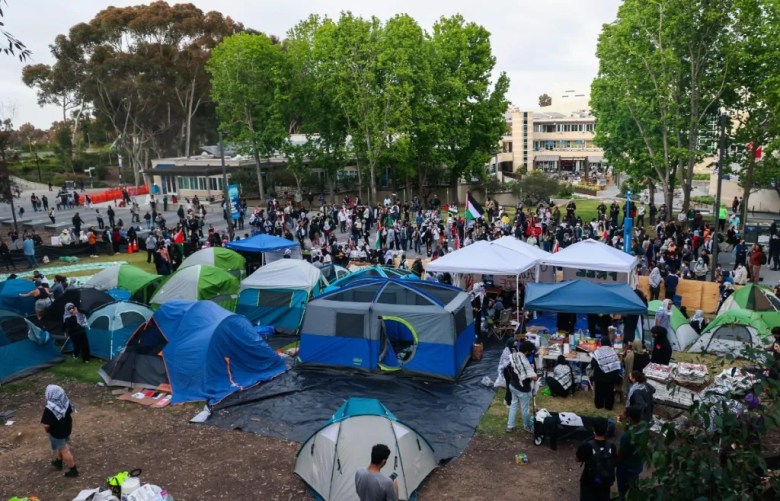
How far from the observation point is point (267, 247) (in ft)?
66.3

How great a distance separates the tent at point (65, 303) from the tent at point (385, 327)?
578 cm

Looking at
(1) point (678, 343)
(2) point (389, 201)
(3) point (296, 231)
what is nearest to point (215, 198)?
(2) point (389, 201)

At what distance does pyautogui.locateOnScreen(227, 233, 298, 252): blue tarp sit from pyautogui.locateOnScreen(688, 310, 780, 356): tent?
41.2 ft

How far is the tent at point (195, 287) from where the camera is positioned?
1582 cm

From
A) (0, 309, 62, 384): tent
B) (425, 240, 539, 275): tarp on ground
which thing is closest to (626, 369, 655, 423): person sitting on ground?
(425, 240, 539, 275): tarp on ground

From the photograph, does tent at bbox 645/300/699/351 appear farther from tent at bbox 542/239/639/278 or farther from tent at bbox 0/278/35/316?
tent at bbox 0/278/35/316

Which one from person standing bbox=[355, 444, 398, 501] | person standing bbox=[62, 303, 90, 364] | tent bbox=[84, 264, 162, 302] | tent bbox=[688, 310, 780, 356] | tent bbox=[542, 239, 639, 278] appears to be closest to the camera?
person standing bbox=[355, 444, 398, 501]

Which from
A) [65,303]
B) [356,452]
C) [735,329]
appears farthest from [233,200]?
[356,452]

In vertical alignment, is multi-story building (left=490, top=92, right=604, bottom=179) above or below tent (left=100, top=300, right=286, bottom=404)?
above

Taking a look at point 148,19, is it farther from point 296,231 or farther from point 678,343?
point 678,343

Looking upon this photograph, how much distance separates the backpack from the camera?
6.64 metres

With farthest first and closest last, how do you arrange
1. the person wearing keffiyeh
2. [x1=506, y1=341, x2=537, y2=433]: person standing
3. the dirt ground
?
the person wearing keffiyeh, [x1=506, y1=341, x2=537, y2=433]: person standing, the dirt ground

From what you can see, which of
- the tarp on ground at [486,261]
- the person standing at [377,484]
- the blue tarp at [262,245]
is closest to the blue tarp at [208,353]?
the tarp on ground at [486,261]

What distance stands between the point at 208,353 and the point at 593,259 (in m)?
9.63
